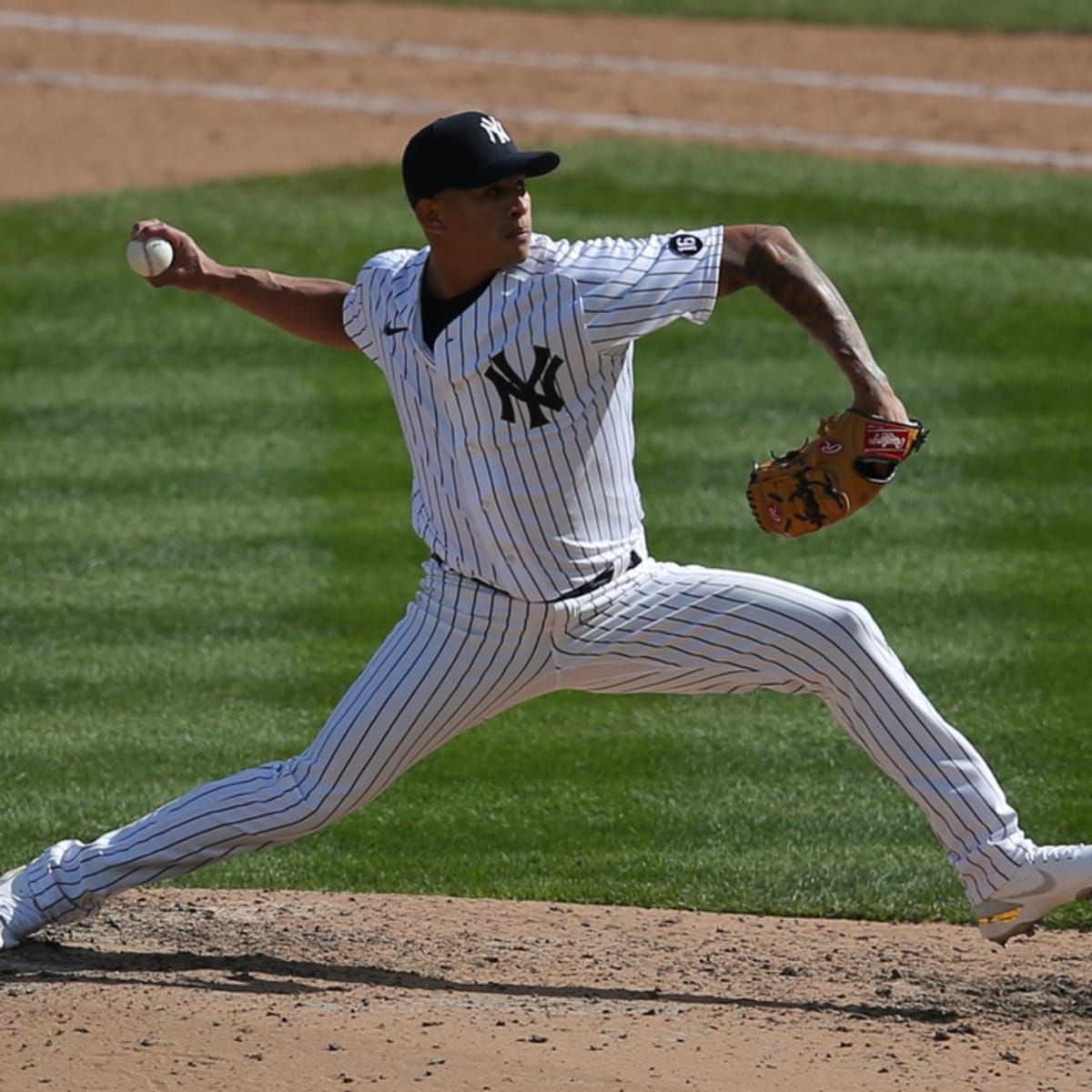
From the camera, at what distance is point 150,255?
464 cm

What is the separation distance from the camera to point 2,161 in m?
12.7

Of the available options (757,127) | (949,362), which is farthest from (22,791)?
(757,127)

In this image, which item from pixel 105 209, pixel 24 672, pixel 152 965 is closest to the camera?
pixel 152 965

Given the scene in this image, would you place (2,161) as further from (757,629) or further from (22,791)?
(757,629)

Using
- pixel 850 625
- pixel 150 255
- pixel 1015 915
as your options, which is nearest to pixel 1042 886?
pixel 1015 915

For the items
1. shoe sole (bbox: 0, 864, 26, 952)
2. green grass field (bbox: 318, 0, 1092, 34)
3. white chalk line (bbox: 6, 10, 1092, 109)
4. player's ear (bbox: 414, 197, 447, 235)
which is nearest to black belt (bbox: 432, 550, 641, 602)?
player's ear (bbox: 414, 197, 447, 235)

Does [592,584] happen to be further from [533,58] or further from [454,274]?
[533,58]

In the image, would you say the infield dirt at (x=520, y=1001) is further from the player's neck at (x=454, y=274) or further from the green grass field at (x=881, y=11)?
the green grass field at (x=881, y=11)

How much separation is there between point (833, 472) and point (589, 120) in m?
9.49

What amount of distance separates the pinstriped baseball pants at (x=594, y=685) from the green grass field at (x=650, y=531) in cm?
85

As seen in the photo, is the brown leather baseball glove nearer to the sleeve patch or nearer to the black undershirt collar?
the sleeve patch

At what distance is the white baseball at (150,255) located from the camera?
464cm

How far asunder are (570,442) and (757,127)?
925cm

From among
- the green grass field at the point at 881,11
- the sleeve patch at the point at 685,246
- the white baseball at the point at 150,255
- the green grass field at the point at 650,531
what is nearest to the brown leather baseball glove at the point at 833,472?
the sleeve patch at the point at 685,246
